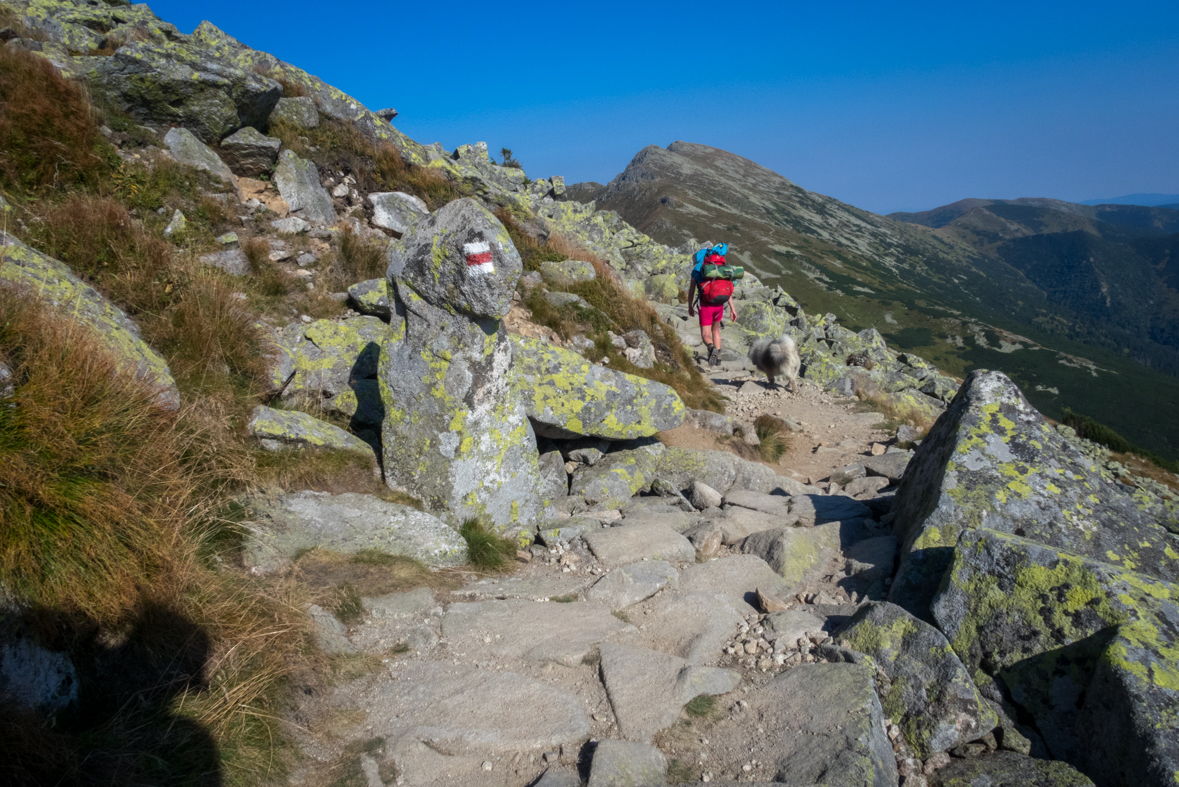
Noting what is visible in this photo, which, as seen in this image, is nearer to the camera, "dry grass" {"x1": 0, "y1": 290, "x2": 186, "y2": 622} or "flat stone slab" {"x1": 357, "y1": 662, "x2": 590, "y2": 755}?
"dry grass" {"x1": 0, "y1": 290, "x2": 186, "y2": 622}

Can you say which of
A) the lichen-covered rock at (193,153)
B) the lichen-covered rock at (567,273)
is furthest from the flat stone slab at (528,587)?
the lichen-covered rock at (193,153)

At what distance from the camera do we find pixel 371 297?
8.67m


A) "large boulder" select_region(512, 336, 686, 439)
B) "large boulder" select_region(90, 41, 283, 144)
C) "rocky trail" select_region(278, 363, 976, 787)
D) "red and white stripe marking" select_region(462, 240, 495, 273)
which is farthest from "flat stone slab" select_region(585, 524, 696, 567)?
"large boulder" select_region(90, 41, 283, 144)

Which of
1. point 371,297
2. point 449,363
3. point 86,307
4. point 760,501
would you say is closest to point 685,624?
point 449,363

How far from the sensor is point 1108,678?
3320 millimetres

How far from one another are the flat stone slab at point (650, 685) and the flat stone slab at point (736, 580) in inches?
42.4

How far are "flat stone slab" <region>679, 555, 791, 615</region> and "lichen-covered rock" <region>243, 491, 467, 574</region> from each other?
7.08 ft

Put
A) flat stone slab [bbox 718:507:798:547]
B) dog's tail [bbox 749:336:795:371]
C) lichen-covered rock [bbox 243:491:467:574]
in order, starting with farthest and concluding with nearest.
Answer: dog's tail [bbox 749:336:795:371], flat stone slab [bbox 718:507:798:547], lichen-covered rock [bbox 243:491:467:574]

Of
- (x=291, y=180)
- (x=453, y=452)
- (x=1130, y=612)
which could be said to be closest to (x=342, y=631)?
(x=453, y=452)

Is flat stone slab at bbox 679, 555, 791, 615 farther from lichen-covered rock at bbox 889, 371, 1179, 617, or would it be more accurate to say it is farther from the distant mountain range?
the distant mountain range

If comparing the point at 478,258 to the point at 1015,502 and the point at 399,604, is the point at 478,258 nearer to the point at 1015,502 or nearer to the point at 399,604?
the point at 399,604

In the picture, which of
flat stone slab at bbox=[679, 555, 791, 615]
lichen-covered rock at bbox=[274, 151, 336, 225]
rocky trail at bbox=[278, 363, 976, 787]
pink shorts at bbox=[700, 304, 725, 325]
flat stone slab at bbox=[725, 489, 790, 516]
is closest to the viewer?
rocky trail at bbox=[278, 363, 976, 787]

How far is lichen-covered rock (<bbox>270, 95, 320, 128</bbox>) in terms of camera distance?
1238 cm

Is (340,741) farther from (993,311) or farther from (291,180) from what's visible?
(993,311)
